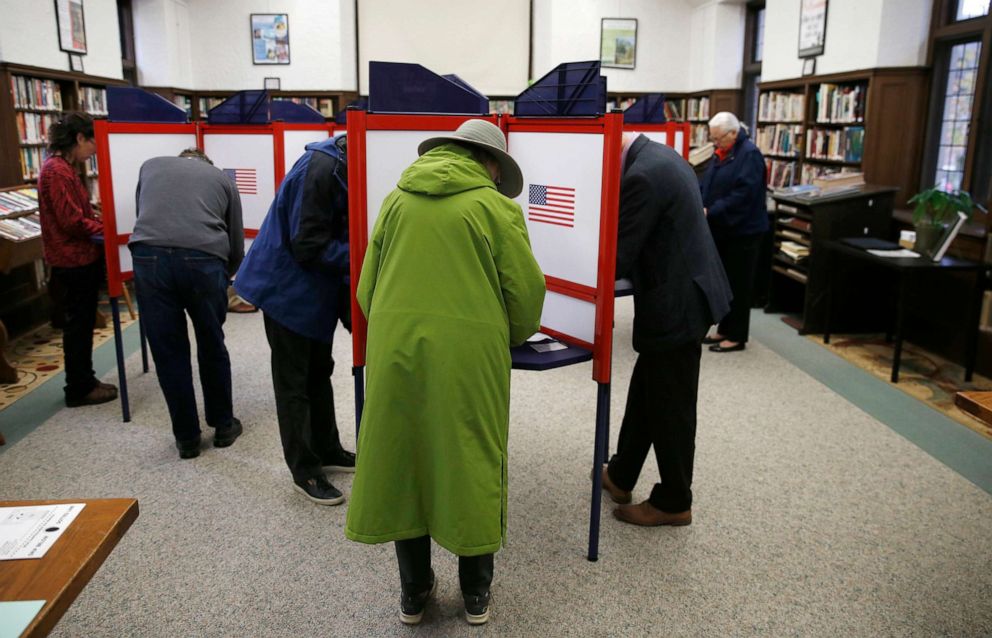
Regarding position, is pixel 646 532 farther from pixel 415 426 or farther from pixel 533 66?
pixel 533 66

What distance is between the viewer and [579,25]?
9.64m

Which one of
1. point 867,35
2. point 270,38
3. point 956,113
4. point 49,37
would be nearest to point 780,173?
point 867,35

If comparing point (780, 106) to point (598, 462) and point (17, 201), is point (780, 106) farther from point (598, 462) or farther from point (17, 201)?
point (17, 201)

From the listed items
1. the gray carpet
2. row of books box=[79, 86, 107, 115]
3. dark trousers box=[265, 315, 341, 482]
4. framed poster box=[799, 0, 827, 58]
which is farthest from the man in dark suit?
row of books box=[79, 86, 107, 115]

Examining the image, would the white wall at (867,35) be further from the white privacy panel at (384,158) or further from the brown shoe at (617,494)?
the white privacy panel at (384,158)

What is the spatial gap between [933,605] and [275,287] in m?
2.56

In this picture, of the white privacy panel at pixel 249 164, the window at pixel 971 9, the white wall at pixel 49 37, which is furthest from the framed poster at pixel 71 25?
the window at pixel 971 9

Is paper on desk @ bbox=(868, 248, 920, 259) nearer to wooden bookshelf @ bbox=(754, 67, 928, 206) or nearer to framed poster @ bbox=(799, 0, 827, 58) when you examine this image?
wooden bookshelf @ bbox=(754, 67, 928, 206)

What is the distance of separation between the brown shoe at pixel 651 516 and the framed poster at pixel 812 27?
5.66 m

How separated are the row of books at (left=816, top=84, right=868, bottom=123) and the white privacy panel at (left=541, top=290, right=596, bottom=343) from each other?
16.5ft

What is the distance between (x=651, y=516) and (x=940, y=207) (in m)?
3.21

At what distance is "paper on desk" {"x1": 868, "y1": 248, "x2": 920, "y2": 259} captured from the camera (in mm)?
4816

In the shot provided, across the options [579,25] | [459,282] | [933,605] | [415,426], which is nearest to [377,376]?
[415,426]

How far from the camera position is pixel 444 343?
1951mm
